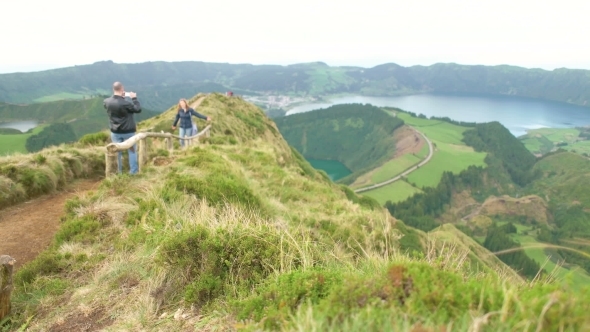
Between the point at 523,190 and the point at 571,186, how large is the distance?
46.7 ft

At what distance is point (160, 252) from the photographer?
4.47 metres

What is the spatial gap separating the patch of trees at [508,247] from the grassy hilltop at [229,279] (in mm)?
58349

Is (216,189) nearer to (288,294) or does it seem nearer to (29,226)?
(29,226)

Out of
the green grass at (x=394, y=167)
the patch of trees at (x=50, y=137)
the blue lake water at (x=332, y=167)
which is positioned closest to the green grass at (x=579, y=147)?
the green grass at (x=394, y=167)

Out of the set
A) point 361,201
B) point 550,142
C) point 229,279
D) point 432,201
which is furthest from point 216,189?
point 550,142

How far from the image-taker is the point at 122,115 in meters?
9.32

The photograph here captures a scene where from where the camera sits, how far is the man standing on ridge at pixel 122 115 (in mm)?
9086

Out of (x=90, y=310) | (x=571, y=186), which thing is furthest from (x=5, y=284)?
(x=571, y=186)

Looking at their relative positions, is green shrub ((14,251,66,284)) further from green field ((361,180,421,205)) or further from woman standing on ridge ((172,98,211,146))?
green field ((361,180,421,205))

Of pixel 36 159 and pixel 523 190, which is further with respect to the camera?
pixel 523 190

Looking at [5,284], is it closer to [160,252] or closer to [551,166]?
[160,252]

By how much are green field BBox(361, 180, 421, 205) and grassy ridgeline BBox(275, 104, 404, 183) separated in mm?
57318

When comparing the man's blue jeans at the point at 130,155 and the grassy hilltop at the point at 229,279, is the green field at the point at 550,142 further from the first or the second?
the grassy hilltop at the point at 229,279

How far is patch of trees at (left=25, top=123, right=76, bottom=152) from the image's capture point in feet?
307
